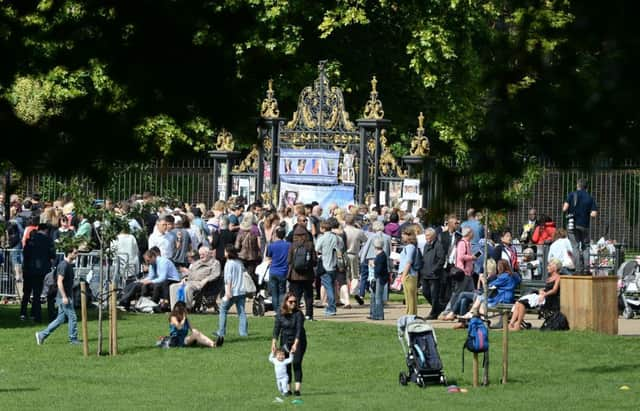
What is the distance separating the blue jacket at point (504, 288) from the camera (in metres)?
24.5

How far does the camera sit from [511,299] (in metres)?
24.6

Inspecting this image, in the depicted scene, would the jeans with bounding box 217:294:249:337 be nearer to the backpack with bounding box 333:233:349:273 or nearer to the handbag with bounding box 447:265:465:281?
the backpack with bounding box 333:233:349:273

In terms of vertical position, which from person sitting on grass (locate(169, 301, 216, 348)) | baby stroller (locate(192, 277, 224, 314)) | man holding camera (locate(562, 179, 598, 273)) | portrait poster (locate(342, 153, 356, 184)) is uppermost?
portrait poster (locate(342, 153, 356, 184))

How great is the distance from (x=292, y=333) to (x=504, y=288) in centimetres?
739

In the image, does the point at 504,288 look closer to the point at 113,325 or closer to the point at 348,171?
the point at 113,325

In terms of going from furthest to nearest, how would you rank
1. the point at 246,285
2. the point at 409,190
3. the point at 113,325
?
the point at 409,190
the point at 246,285
the point at 113,325

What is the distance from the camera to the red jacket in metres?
29.2

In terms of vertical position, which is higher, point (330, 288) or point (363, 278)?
point (363, 278)

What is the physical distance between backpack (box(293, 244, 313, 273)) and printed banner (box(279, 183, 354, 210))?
411 inches

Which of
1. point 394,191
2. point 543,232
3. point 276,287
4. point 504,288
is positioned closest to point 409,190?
point 394,191

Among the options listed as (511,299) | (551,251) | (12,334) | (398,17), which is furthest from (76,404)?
(398,17)

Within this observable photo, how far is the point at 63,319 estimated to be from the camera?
71.1ft

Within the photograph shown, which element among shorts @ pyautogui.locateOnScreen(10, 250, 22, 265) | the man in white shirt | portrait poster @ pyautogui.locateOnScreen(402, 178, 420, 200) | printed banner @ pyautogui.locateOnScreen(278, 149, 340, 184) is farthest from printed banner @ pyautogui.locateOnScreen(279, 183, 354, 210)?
shorts @ pyautogui.locateOnScreen(10, 250, 22, 265)

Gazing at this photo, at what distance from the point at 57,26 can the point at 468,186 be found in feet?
6.39
